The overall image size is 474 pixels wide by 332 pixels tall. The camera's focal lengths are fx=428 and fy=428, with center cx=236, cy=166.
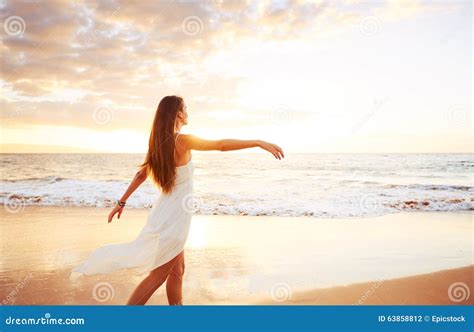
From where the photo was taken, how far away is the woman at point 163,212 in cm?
303

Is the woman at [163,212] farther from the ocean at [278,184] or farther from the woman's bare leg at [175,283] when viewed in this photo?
the ocean at [278,184]

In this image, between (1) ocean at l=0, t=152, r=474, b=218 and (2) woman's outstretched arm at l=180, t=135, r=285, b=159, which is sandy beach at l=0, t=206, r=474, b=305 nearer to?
(1) ocean at l=0, t=152, r=474, b=218

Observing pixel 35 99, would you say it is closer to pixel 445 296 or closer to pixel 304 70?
pixel 304 70

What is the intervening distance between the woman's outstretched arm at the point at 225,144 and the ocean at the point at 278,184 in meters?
3.85

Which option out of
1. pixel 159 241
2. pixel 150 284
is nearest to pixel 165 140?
pixel 159 241

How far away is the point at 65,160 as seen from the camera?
23609mm

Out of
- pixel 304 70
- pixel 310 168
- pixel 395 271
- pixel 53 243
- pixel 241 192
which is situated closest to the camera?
pixel 395 271

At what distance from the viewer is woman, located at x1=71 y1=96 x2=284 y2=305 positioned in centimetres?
303

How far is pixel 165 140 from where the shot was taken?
9.92 feet

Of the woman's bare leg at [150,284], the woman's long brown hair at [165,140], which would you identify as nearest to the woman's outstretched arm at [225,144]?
the woman's long brown hair at [165,140]

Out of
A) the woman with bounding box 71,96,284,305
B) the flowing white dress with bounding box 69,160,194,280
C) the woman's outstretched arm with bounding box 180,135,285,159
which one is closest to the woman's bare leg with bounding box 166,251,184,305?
the woman with bounding box 71,96,284,305

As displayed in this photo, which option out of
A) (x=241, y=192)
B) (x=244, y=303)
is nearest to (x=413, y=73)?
(x=241, y=192)

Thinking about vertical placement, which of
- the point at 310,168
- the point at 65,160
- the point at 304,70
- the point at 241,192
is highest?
the point at 65,160

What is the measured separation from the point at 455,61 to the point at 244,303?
7492 millimetres
